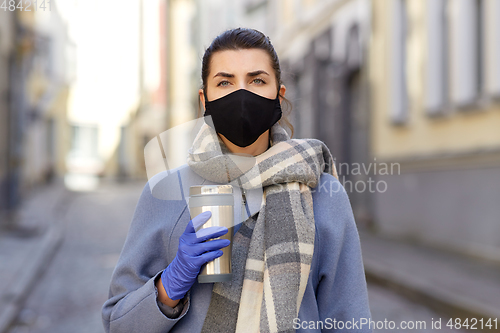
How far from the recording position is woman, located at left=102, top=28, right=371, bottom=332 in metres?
1.44

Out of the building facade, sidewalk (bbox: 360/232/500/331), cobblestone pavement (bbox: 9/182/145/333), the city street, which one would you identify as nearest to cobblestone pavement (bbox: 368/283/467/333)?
the city street

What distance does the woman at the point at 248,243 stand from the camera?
1438 mm

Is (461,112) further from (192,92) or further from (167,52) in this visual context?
(167,52)

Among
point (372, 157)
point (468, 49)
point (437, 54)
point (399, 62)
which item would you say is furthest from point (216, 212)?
point (372, 157)

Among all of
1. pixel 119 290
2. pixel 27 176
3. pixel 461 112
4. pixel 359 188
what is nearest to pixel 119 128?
pixel 27 176

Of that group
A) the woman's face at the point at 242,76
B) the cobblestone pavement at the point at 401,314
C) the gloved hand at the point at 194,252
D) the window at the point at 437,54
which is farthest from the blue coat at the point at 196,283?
the window at the point at 437,54

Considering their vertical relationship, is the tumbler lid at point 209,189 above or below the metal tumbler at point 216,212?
above

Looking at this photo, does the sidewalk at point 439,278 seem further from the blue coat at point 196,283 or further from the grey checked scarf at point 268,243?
the grey checked scarf at point 268,243

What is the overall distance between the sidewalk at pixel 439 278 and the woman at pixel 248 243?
351cm

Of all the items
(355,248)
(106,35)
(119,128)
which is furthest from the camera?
(119,128)

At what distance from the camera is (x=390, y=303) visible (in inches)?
209

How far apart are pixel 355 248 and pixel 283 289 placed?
11.5 inches

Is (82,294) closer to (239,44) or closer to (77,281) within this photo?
(77,281)

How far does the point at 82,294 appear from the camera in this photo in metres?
5.54
